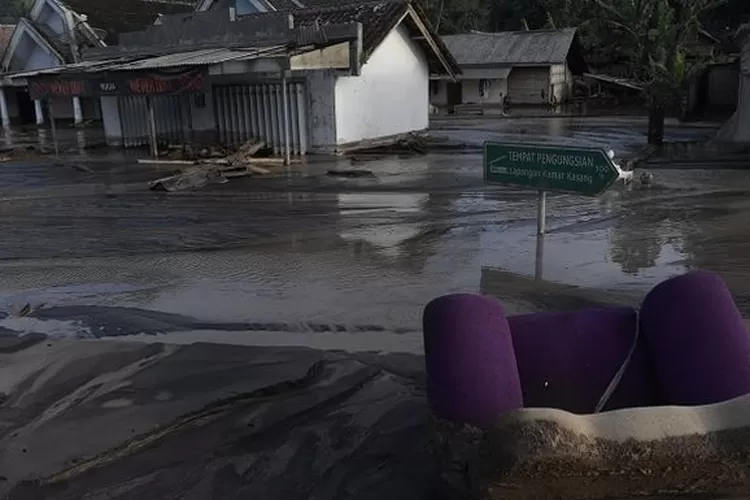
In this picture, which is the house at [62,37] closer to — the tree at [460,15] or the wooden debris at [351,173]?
the wooden debris at [351,173]

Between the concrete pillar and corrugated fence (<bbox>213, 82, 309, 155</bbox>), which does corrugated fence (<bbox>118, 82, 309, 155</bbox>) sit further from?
the concrete pillar

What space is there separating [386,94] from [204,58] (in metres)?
5.73

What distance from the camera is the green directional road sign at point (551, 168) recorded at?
655 cm

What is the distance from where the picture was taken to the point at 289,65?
16.7 m

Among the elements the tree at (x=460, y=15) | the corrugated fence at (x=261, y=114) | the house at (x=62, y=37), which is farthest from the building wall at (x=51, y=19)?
the tree at (x=460, y=15)

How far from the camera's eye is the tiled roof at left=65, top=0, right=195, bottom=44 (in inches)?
1400

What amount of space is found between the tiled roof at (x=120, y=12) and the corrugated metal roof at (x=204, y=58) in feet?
49.4

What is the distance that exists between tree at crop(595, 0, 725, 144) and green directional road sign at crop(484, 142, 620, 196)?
13429 mm

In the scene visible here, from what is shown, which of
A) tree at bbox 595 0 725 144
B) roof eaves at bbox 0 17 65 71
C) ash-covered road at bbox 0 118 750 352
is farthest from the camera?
roof eaves at bbox 0 17 65 71

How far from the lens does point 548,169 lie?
7020 mm

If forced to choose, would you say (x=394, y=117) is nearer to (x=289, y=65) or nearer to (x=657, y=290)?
(x=289, y=65)

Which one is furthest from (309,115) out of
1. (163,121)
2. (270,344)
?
(270,344)

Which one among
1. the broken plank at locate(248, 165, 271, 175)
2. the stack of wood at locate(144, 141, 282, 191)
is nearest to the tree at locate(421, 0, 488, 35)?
the stack of wood at locate(144, 141, 282, 191)

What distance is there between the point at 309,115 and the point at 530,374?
17620 millimetres
